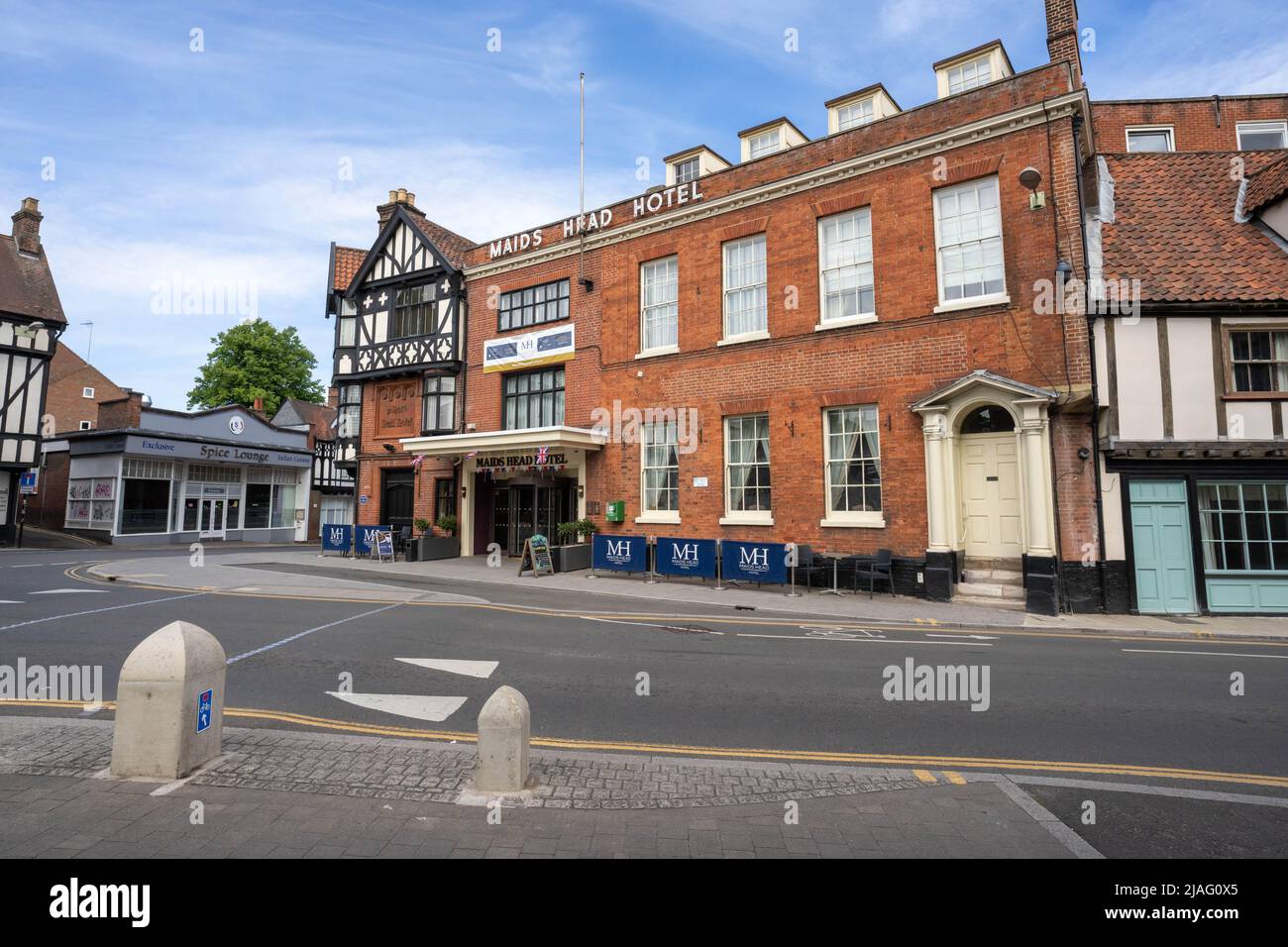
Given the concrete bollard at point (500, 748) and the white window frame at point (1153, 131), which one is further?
the white window frame at point (1153, 131)

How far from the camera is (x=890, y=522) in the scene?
48.9ft

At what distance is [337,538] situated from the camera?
24609 mm

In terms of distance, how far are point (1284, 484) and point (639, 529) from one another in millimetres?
14319

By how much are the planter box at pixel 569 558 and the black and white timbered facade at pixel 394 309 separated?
848 cm

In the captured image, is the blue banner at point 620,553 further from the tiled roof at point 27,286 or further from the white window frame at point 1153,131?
the tiled roof at point 27,286

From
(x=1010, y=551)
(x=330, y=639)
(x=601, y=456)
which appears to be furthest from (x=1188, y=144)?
(x=330, y=639)

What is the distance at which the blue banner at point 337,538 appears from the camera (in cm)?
2445

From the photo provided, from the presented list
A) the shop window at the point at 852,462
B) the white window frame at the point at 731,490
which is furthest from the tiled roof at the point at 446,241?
the shop window at the point at 852,462

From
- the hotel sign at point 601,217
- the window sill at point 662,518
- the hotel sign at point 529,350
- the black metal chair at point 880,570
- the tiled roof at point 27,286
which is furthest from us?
the tiled roof at point 27,286

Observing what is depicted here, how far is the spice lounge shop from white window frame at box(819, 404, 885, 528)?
102ft

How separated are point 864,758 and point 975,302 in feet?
40.5

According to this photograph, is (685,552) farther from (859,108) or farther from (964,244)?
(859,108)
